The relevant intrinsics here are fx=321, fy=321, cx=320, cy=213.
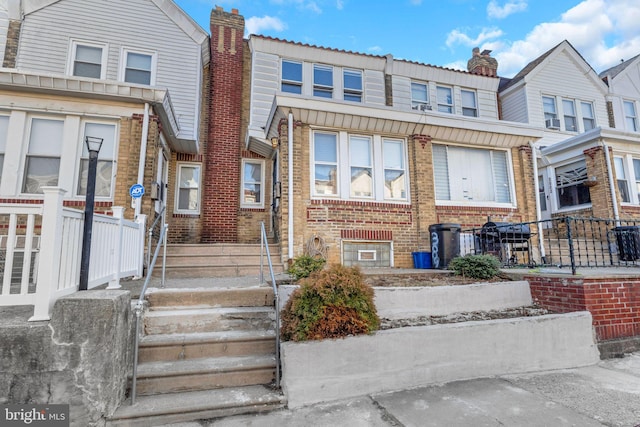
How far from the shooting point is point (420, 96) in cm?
1122

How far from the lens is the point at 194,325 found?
11.2 feet

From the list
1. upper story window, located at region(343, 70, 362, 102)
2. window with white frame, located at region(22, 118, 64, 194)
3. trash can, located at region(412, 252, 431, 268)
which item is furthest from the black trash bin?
window with white frame, located at region(22, 118, 64, 194)

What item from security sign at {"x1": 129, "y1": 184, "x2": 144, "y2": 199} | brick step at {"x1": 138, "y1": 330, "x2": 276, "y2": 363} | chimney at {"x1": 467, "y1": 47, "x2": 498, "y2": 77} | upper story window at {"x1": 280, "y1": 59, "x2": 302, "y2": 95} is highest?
chimney at {"x1": 467, "y1": 47, "x2": 498, "y2": 77}

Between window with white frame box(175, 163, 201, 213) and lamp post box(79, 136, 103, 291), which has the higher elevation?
window with white frame box(175, 163, 201, 213)

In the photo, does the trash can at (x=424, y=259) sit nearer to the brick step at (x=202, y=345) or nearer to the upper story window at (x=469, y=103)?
the brick step at (x=202, y=345)

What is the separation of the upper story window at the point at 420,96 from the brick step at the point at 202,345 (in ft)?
32.5

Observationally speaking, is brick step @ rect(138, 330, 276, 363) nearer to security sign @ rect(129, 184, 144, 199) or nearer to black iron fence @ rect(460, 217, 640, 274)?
security sign @ rect(129, 184, 144, 199)

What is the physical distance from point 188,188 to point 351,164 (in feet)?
15.4

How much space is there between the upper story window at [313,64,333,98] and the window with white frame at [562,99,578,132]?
31.5ft

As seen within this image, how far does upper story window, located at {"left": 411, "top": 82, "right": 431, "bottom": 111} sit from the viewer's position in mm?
11000

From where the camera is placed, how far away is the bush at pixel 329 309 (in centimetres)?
300

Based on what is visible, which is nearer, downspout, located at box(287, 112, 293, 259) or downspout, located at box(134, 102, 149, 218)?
downspout, located at box(134, 102, 149, 218)

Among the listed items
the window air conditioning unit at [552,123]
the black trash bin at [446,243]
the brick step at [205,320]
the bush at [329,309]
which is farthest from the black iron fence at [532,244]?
the window air conditioning unit at [552,123]

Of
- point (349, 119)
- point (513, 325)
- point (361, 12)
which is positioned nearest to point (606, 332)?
point (513, 325)
